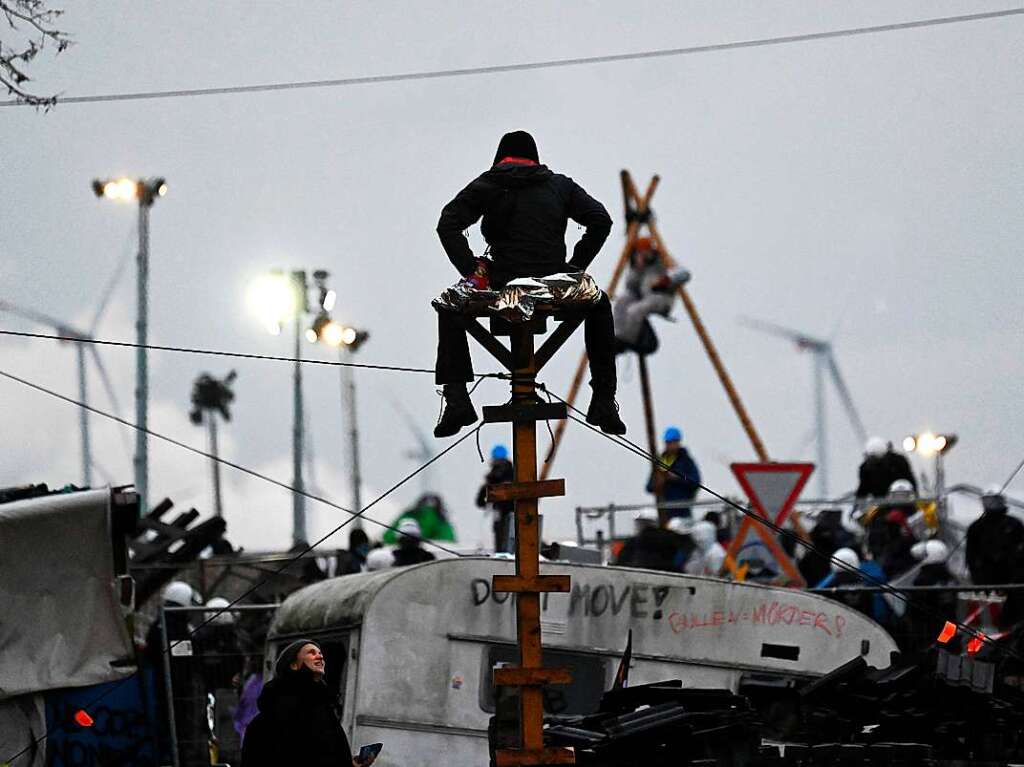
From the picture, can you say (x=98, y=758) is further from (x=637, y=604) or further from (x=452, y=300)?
(x=452, y=300)

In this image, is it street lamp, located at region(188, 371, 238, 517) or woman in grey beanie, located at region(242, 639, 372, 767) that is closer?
woman in grey beanie, located at region(242, 639, 372, 767)

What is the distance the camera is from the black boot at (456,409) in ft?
43.8

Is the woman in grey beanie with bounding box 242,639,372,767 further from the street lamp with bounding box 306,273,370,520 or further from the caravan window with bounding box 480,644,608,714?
the street lamp with bounding box 306,273,370,520

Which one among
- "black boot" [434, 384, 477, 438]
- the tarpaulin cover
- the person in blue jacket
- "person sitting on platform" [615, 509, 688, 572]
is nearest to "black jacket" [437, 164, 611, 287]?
"black boot" [434, 384, 477, 438]

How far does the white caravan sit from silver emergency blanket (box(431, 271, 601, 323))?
3092 mm

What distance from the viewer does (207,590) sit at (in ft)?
77.7

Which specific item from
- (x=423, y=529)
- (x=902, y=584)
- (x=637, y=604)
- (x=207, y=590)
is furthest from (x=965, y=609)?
(x=423, y=529)

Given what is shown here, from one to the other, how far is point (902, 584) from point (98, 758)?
7.34m

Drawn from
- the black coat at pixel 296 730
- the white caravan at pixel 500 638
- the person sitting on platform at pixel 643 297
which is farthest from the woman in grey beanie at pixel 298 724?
the person sitting on platform at pixel 643 297

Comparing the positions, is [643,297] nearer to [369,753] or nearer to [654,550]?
Answer: [654,550]

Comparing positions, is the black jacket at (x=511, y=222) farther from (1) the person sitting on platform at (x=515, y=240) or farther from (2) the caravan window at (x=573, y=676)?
(2) the caravan window at (x=573, y=676)

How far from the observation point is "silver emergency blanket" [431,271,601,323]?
12711 millimetres

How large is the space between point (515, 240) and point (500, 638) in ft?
11.9

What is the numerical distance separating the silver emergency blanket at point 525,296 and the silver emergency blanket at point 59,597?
4.82 meters
